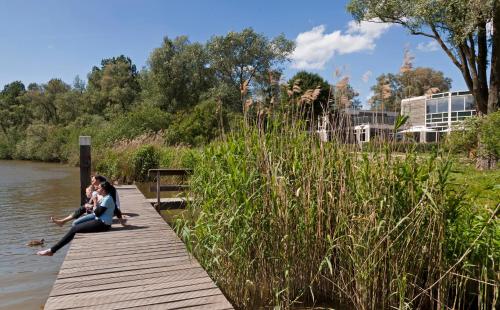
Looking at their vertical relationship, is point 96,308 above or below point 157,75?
below

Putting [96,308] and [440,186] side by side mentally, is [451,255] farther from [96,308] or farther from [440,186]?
[96,308]

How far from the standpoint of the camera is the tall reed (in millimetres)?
3467

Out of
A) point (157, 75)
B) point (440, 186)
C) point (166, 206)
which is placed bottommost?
point (166, 206)

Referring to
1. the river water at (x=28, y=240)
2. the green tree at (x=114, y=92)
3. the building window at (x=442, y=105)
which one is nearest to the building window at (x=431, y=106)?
the building window at (x=442, y=105)

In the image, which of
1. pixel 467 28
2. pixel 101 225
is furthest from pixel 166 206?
pixel 467 28

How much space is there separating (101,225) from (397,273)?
4.56 metres

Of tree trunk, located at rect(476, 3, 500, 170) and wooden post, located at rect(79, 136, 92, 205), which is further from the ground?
tree trunk, located at rect(476, 3, 500, 170)

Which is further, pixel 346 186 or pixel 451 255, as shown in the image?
pixel 346 186

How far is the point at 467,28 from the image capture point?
1165cm

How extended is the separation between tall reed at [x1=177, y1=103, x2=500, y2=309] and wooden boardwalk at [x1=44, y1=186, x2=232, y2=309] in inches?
15.8

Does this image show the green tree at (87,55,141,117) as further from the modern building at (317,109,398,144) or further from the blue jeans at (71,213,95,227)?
the modern building at (317,109,398,144)

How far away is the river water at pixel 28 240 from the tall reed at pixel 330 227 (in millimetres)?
2651

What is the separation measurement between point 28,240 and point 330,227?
21.9 ft

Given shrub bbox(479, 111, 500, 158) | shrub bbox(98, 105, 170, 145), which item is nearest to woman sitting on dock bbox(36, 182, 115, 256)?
shrub bbox(479, 111, 500, 158)
